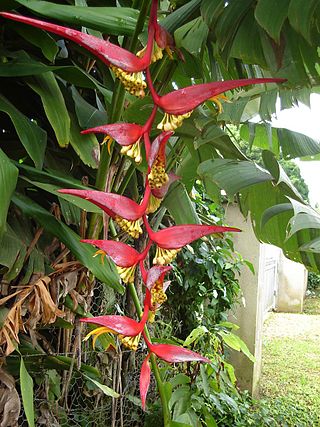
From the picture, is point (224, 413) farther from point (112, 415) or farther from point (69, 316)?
point (69, 316)

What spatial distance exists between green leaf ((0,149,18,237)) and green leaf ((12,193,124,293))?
0.07 metres

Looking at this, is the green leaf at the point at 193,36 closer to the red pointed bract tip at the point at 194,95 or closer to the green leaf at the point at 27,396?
the red pointed bract tip at the point at 194,95

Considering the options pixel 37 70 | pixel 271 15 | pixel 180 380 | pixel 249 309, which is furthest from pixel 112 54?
pixel 249 309

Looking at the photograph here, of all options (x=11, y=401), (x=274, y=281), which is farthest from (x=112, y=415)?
(x=274, y=281)

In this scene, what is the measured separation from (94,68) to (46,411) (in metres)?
0.47

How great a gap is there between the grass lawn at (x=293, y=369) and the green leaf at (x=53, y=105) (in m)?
1.82

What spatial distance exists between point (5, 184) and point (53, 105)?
0.40ft

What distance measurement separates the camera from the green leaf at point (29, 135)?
470 mm

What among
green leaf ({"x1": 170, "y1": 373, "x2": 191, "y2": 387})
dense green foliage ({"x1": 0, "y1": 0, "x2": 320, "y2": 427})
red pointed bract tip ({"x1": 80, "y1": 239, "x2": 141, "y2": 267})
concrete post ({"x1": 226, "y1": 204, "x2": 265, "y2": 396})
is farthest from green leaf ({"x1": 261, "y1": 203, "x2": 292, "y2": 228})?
concrete post ({"x1": 226, "y1": 204, "x2": 265, "y2": 396})

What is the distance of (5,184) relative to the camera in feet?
1.30

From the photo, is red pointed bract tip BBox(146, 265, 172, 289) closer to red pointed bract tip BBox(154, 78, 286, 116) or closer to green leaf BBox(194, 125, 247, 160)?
red pointed bract tip BBox(154, 78, 286, 116)

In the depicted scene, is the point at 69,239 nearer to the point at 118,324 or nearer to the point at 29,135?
the point at 29,135

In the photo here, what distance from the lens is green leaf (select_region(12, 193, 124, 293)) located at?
466 millimetres

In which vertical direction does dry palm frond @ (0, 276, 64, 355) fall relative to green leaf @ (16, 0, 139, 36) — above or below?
below
